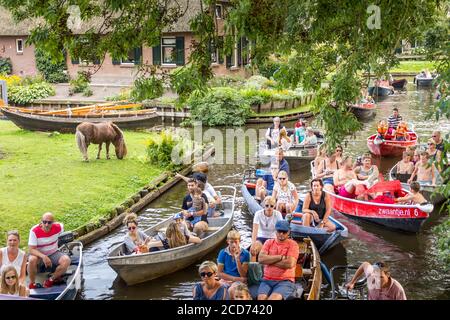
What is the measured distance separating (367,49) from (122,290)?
616 centimetres

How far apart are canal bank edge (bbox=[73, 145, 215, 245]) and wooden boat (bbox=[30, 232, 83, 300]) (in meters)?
2.08

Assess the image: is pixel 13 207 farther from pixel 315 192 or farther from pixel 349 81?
pixel 349 81

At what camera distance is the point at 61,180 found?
17891 mm

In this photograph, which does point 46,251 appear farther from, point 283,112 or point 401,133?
point 283,112

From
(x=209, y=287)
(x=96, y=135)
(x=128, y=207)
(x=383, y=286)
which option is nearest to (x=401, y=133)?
(x=96, y=135)

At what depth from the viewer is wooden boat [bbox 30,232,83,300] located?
1009 centimetres

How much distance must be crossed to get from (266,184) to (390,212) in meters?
3.33

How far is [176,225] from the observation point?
12242mm

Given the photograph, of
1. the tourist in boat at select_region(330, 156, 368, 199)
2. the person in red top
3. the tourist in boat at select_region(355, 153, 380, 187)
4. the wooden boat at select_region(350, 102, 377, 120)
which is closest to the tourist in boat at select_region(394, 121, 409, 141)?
the tourist in boat at select_region(355, 153, 380, 187)

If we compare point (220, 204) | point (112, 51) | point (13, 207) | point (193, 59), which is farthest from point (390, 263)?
point (13, 207)

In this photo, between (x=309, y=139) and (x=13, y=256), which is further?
(x=309, y=139)

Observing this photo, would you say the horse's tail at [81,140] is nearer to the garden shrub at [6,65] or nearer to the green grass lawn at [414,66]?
the garden shrub at [6,65]

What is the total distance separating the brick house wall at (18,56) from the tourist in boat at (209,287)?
124ft

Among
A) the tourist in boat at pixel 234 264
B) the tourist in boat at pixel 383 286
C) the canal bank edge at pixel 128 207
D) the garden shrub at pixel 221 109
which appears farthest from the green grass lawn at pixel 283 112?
the tourist in boat at pixel 383 286
